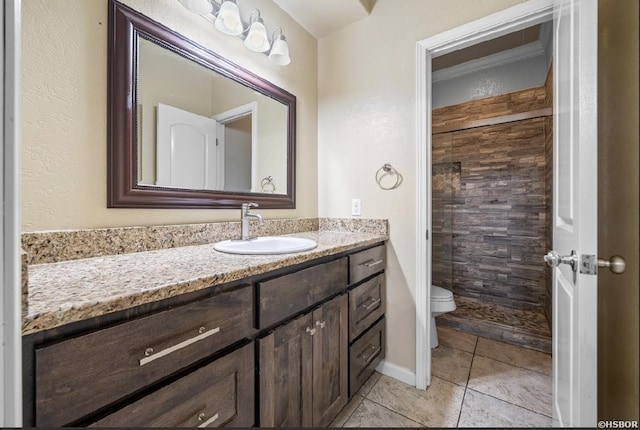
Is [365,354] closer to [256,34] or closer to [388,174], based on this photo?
[388,174]

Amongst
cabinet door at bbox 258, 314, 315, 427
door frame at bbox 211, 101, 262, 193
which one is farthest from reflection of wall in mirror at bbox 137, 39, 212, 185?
cabinet door at bbox 258, 314, 315, 427

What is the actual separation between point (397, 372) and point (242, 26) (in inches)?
84.5

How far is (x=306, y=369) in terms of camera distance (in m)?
1.05

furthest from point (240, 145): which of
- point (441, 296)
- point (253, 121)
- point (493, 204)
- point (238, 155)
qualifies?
point (493, 204)

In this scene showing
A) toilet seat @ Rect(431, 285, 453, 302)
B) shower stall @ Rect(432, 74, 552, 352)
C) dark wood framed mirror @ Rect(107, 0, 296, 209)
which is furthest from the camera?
shower stall @ Rect(432, 74, 552, 352)

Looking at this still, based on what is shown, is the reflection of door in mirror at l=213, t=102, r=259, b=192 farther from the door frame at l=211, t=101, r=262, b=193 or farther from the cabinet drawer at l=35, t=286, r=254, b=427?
the cabinet drawer at l=35, t=286, r=254, b=427

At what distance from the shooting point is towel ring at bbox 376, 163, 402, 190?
5.47 ft

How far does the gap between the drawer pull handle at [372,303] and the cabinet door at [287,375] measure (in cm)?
48

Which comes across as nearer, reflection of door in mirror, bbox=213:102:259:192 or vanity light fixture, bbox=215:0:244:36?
vanity light fixture, bbox=215:0:244:36

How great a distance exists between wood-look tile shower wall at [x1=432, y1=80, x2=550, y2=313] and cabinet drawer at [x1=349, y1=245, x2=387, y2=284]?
4.83 ft

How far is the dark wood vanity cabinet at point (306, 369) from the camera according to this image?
0.89m

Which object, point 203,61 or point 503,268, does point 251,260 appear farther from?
point 503,268

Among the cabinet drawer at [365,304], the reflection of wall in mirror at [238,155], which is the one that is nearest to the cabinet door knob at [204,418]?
the cabinet drawer at [365,304]

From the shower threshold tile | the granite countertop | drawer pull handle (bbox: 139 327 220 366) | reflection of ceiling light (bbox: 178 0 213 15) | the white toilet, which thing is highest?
reflection of ceiling light (bbox: 178 0 213 15)
